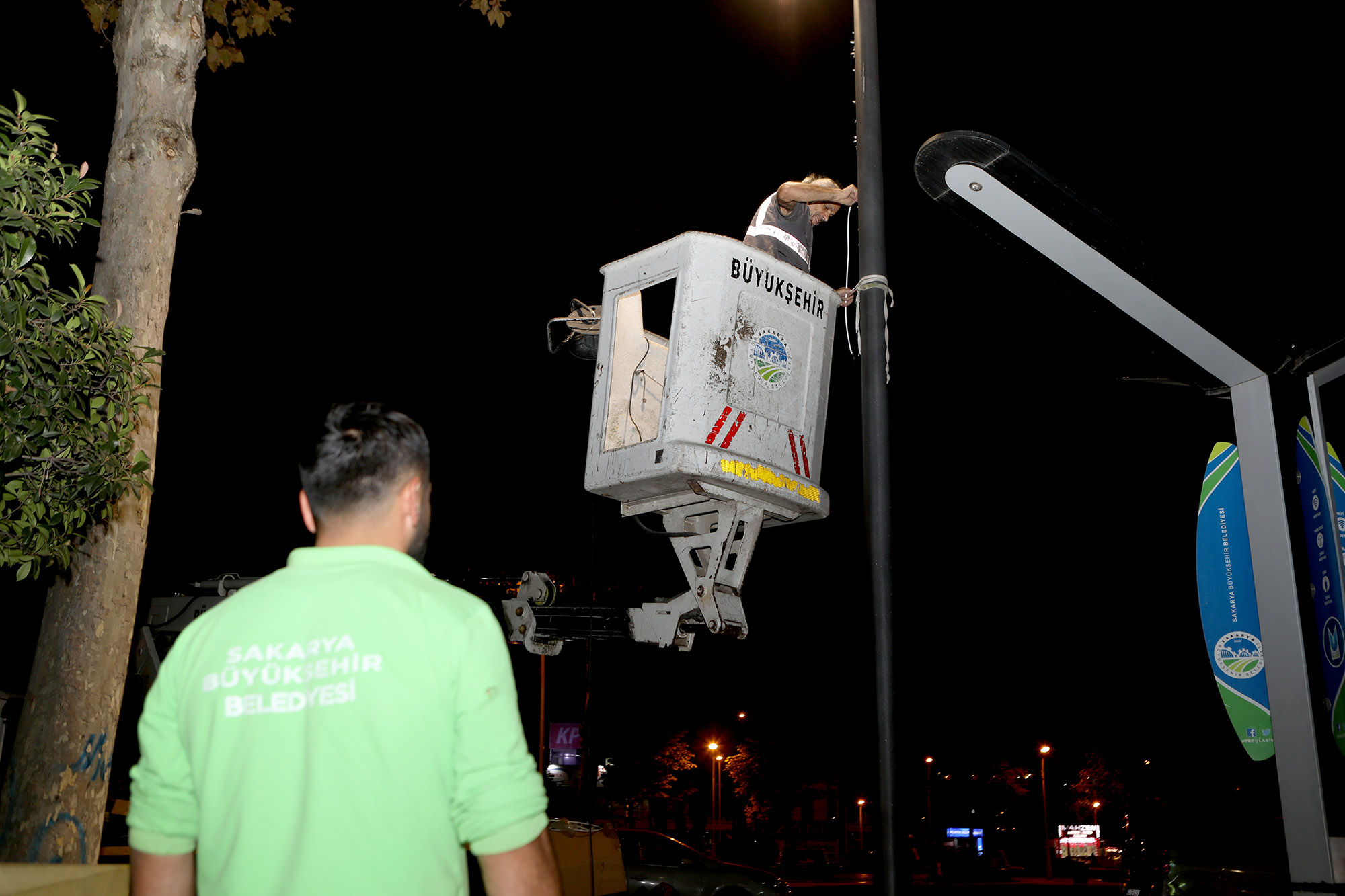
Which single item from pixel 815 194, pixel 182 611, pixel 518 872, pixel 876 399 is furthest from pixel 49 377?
pixel 182 611

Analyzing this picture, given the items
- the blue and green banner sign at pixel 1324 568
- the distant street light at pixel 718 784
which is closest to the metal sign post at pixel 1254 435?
the blue and green banner sign at pixel 1324 568

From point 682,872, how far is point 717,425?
10142mm

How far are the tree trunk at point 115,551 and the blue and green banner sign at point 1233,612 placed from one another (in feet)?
17.5

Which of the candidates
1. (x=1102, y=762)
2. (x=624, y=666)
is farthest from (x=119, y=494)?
(x=1102, y=762)

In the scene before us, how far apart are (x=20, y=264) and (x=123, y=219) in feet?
7.45

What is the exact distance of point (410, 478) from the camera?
238 centimetres

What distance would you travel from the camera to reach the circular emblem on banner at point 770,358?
20.0 ft

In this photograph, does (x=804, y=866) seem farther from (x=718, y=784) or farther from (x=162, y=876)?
(x=162, y=876)

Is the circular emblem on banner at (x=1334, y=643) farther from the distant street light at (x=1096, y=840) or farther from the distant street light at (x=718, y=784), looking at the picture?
the distant street light at (x=1096, y=840)

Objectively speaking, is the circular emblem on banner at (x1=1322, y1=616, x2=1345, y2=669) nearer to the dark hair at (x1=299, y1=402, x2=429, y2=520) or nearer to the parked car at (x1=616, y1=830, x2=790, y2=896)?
the dark hair at (x1=299, y1=402, x2=429, y2=520)

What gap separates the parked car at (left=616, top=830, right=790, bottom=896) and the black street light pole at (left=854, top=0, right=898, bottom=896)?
10314 mm

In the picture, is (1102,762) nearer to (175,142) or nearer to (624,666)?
(624,666)

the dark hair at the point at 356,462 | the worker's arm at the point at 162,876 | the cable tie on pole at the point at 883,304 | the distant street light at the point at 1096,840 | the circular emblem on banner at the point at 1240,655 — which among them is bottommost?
the distant street light at the point at 1096,840

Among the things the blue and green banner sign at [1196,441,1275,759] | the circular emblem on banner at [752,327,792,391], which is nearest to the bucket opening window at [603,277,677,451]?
the circular emblem on banner at [752,327,792,391]
